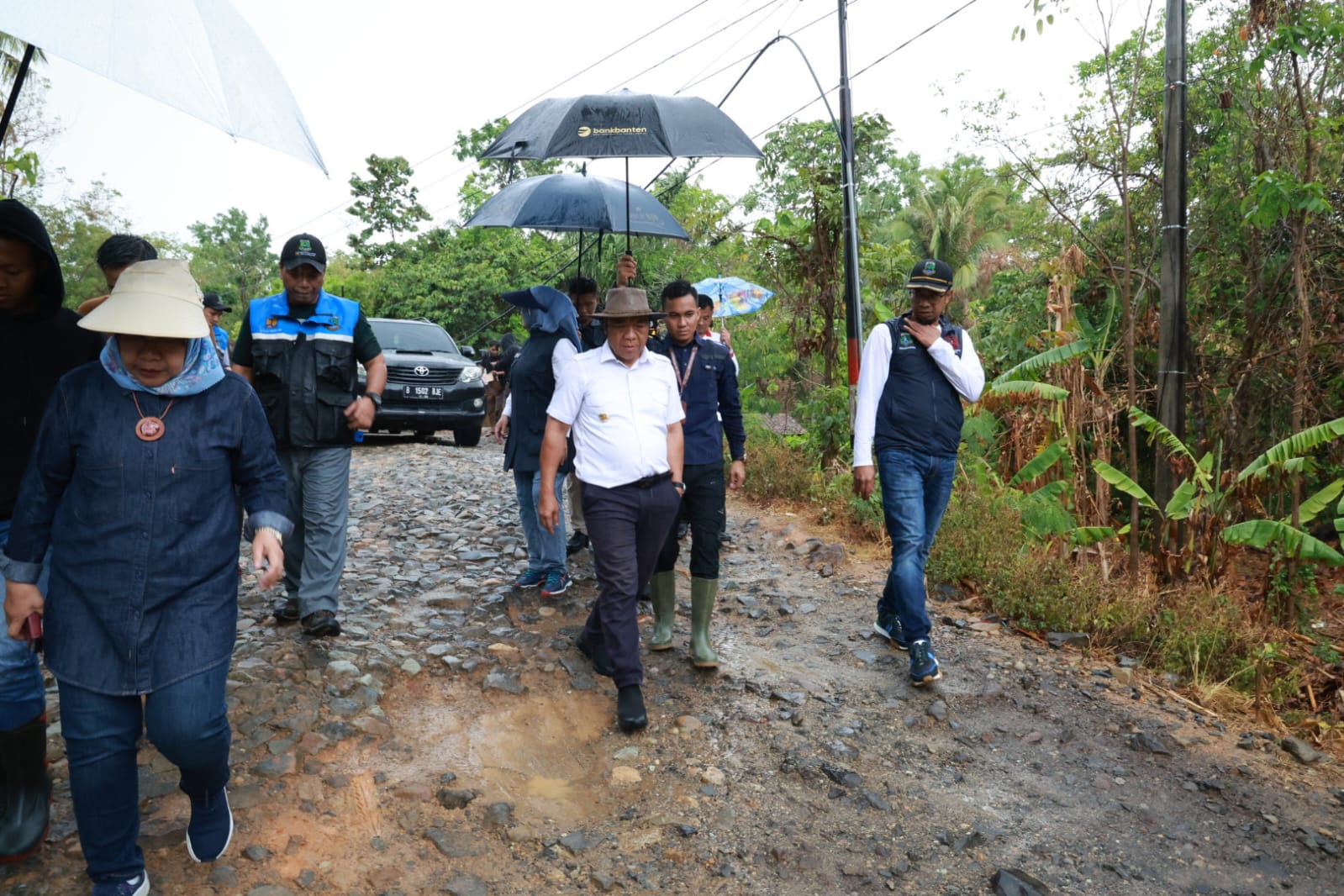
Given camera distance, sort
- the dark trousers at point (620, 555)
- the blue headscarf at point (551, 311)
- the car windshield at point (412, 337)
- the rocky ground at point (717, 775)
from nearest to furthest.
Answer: the rocky ground at point (717, 775) → the dark trousers at point (620, 555) → the blue headscarf at point (551, 311) → the car windshield at point (412, 337)

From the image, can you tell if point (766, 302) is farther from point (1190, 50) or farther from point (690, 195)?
point (690, 195)

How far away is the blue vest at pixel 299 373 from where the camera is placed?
492 centimetres

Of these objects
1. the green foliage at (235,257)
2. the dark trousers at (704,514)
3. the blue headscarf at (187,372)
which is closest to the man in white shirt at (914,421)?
the dark trousers at (704,514)

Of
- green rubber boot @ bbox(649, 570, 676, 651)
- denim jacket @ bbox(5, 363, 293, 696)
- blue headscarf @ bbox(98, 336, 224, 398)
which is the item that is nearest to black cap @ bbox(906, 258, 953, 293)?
green rubber boot @ bbox(649, 570, 676, 651)

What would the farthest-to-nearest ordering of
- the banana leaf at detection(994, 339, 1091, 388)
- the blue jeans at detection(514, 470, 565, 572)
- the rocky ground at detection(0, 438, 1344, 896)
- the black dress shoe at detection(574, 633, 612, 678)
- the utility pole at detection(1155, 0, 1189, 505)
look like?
the banana leaf at detection(994, 339, 1091, 388) → the utility pole at detection(1155, 0, 1189, 505) → the blue jeans at detection(514, 470, 565, 572) → the black dress shoe at detection(574, 633, 612, 678) → the rocky ground at detection(0, 438, 1344, 896)

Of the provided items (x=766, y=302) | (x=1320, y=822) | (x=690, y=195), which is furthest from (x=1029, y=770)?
(x=690, y=195)

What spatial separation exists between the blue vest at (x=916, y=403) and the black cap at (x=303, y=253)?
3.09m

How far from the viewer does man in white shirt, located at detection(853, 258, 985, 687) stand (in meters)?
5.16

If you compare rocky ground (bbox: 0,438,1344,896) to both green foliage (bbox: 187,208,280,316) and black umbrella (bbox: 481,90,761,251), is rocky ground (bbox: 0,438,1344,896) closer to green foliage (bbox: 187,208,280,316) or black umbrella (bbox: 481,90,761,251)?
black umbrella (bbox: 481,90,761,251)

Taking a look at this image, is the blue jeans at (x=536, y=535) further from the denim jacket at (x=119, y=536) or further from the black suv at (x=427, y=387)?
the black suv at (x=427, y=387)

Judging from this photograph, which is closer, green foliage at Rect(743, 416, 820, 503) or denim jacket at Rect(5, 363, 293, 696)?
denim jacket at Rect(5, 363, 293, 696)

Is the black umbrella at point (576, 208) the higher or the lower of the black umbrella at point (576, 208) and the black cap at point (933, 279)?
the higher

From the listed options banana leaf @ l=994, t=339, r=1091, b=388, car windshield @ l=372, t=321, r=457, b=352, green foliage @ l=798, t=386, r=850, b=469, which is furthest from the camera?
car windshield @ l=372, t=321, r=457, b=352

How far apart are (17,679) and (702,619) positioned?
10.6 ft
